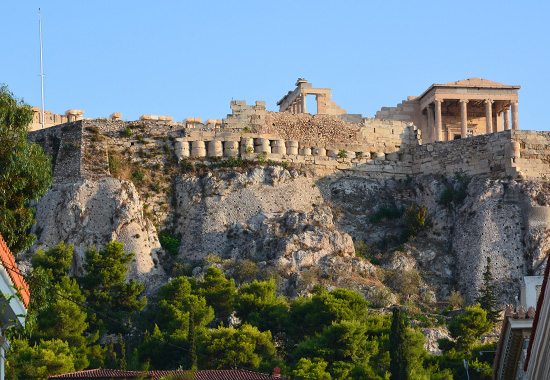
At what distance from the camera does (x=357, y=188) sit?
201ft

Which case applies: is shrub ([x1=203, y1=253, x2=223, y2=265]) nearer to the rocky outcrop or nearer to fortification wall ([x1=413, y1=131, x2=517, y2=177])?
the rocky outcrop

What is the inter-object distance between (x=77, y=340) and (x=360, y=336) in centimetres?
1096

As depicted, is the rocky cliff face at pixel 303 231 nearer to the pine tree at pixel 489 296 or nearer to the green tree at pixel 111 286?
the pine tree at pixel 489 296

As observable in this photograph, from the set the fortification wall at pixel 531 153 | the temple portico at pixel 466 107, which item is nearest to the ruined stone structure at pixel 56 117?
the temple portico at pixel 466 107

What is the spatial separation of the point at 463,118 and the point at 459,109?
2.77 meters

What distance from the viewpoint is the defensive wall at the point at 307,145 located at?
58.9 meters

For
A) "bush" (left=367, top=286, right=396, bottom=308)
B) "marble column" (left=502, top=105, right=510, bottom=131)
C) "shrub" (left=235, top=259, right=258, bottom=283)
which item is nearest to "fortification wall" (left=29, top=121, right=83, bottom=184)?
"shrub" (left=235, top=259, right=258, bottom=283)

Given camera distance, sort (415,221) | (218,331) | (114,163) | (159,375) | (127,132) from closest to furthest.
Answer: (159,375) < (218,331) < (415,221) < (114,163) < (127,132)

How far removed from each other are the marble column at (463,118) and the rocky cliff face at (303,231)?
6739 mm

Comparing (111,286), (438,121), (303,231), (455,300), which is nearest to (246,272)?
(303,231)

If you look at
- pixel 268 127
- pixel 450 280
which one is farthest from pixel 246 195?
pixel 450 280

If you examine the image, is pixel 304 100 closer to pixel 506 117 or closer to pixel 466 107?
pixel 466 107

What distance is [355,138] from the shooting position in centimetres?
6372

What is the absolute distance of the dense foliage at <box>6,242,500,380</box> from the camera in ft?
146
